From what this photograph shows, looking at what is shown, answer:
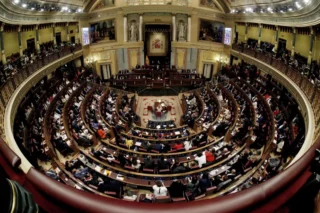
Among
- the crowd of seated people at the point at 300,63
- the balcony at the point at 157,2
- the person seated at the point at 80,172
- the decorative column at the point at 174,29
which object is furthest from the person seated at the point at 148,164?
the balcony at the point at 157,2

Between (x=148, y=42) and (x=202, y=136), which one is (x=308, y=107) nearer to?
(x=202, y=136)

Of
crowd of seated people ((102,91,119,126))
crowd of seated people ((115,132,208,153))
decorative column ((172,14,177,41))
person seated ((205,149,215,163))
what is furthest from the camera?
decorative column ((172,14,177,41))

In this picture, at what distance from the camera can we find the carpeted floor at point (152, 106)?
20438 mm

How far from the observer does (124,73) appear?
93.0ft

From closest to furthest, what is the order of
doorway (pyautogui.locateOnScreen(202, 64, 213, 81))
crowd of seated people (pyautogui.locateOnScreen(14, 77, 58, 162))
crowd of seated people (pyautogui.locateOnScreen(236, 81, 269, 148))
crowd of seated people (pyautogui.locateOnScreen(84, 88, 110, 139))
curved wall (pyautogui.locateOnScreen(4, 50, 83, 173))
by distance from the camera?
curved wall (pyautogui.locateOnScreen(4, 50, 83, 173)), crowd of seated people (pyautogui.locateOnScreen(14, 77, 58, 162)), crowd of seated people (pyautogui.locateOnScreen(236, 81, 269, 148)), crowd of seated people (pyautogui.locateOnScreen(84, 88, 110, 139)), doorway (pyautogui.locateOnScreen(202, 64, 213, 81))

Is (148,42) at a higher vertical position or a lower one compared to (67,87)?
higher

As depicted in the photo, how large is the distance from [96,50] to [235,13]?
1547 centimetres

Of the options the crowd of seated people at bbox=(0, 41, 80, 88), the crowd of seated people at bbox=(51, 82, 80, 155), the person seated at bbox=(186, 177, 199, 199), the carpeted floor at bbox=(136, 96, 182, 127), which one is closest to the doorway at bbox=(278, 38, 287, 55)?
the carpeted floor at bbox=(136, 96, 182, 127)

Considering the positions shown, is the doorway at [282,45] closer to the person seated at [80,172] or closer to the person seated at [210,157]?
the person seated at [210,157]

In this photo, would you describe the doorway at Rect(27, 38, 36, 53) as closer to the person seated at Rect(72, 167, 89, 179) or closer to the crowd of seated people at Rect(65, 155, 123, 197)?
the crowd of seated people at Rect(65, 155, 123, 197)

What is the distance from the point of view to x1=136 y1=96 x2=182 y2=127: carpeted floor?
67.1 ft

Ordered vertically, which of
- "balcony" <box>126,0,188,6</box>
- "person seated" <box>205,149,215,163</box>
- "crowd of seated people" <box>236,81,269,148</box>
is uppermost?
"balcony" <box>126,0,188,6</box>

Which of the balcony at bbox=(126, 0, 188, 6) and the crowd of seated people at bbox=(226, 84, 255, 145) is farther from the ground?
the balcony at bbox=(126, 0, 188, 6)

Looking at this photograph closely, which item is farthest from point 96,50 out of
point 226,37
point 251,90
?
point 251,90
